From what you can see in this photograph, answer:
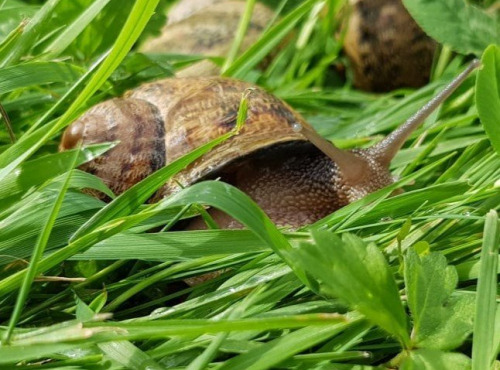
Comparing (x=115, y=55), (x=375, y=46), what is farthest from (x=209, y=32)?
(x=115, y=55)

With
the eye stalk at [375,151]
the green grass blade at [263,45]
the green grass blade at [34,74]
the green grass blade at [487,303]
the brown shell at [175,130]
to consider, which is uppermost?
the green grass blade at [34,74]

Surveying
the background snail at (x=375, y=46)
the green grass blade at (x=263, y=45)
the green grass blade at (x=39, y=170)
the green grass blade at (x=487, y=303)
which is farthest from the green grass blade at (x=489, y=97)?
the background snail at (x=375, y=46)

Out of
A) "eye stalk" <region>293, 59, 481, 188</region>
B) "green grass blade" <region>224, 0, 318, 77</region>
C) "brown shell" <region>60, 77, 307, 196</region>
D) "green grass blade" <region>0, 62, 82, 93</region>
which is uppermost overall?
"green grass blade" <region>0, 62, 82, 93</region>

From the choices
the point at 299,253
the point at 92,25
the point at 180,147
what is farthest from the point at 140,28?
the point at 299,253

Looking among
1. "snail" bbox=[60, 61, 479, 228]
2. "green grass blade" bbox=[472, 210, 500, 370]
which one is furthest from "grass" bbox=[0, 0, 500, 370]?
"snail" bbox=[60, 61, 479, 228]

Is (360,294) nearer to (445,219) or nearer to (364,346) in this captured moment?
(364,346)

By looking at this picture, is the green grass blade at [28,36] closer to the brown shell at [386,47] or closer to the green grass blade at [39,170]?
the green grass blade at [39,170]

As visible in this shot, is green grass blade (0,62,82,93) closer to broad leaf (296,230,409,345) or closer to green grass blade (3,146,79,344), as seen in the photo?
green grass blade (3,146,79,344)
